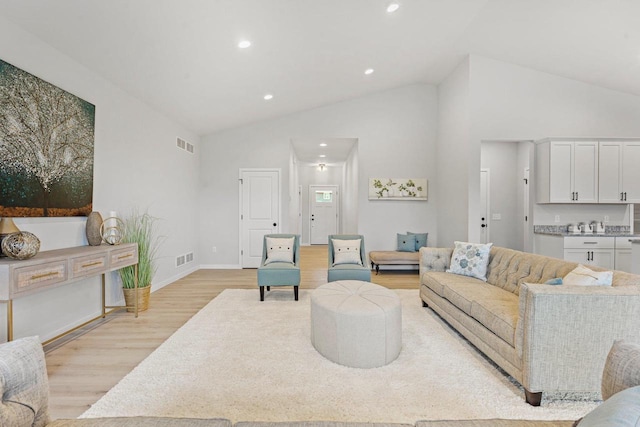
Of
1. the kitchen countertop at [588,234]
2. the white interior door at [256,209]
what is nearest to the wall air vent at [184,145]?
the white interior door at [256,209]

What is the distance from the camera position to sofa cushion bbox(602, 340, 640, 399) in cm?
98

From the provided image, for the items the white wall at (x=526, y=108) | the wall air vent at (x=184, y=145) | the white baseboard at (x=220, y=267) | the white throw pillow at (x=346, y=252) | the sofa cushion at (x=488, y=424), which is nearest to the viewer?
the sofa cushion at (x=488, y=424)

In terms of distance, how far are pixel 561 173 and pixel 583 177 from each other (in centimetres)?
35

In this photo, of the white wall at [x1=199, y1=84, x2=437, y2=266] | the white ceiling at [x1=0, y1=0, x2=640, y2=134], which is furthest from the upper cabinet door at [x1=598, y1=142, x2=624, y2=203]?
the white wall at [x1=199, y1=84, x2=437, y2=266]

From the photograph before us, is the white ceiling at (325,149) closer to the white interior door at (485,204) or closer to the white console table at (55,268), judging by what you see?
the white interior door at (485,204)

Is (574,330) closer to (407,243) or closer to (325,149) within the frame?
(407,243)

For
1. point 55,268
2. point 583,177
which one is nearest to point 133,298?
point 55,268

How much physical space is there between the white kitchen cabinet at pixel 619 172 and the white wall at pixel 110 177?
6834 millimetres

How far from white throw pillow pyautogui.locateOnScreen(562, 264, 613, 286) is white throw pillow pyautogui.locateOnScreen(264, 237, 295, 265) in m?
3.17

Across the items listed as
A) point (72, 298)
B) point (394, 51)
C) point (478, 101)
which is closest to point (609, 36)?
point (478, 101)

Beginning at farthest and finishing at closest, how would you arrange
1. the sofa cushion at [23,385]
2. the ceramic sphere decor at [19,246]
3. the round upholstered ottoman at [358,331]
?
1. the round upholstered ottoman at [358,331]
2. the ceramic sphere decor at [19,246]
3. the sofa cushion at [23,385]

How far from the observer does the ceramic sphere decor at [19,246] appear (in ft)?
7.32

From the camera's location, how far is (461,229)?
17.6ft

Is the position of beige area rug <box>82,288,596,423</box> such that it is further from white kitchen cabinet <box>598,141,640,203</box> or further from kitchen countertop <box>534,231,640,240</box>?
white kitchen cabinet <box>598,141,640,203</box>
